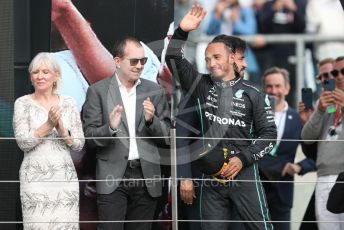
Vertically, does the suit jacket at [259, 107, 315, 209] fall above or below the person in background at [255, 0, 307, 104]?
below

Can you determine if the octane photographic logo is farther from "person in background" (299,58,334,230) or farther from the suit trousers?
"person in background" (299,58,334,230)

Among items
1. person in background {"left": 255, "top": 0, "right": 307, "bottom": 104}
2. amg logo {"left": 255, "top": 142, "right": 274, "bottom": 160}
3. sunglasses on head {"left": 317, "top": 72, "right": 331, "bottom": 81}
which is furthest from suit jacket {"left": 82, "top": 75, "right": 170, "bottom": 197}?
person in background {"left": 255, "top": 0, "right": 307, "bottom": 104}

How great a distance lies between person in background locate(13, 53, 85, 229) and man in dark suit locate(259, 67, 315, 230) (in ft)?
5.24

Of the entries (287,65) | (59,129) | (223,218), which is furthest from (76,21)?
(287,65)

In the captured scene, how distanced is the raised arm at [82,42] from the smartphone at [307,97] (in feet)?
4.20

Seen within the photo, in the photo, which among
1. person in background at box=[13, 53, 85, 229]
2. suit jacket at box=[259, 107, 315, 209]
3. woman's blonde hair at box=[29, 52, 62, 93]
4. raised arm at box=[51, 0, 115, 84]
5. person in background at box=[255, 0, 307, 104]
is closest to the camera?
person in background at box=[13, 53, 85, 229]

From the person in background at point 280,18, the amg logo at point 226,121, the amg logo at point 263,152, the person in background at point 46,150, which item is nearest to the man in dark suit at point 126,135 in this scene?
the person in background at point 46,150

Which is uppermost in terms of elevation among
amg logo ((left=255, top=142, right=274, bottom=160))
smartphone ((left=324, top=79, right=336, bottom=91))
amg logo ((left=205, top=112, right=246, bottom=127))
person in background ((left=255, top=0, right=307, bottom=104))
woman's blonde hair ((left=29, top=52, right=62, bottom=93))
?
person in background ((left=255, top=0, right=307, bottom=104))

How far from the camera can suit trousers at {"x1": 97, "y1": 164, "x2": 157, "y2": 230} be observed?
6590 mm

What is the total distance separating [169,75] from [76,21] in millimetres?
664

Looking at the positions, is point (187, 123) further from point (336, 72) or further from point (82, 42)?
point (336, 72)

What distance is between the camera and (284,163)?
7.81 meters

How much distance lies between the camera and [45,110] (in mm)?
6543

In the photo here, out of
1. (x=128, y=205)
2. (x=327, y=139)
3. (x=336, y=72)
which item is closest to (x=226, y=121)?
(x=128, y=205)
